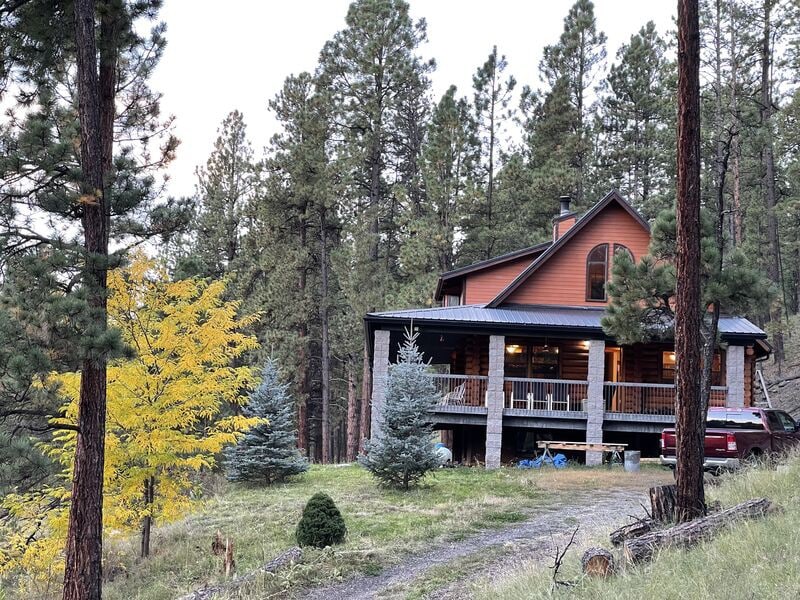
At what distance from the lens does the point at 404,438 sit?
1582cm

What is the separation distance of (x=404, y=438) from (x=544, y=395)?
8037mm

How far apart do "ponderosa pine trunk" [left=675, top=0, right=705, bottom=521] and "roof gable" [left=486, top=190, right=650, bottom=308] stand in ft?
41.8

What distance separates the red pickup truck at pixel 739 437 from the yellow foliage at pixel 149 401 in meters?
9.96

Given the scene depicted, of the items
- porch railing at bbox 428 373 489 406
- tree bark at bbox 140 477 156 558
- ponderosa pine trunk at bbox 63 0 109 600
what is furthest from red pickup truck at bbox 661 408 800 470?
ponderosa pine trunk at bbox 63 0 109 600

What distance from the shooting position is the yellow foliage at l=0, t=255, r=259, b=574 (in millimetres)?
11648

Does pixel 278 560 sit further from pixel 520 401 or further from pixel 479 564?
pixel 520 401

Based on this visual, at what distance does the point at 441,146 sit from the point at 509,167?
144 inches

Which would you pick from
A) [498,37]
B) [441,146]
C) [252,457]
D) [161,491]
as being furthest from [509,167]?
[161,491]

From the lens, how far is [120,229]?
10.1 m

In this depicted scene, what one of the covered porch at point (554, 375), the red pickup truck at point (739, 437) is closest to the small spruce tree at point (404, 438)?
the covered porch at point (554, 375)

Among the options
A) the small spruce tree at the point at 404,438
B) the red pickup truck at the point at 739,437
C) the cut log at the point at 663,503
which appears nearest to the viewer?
the cut log at the point at 663,503

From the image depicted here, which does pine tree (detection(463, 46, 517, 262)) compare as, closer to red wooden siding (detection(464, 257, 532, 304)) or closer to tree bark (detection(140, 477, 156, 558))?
red wooden siding (detection(464, 257, 532, 304))

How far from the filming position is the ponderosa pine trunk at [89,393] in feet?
30.0

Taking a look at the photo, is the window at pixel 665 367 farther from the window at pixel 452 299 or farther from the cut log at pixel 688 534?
the cut log at pixel 688 534
